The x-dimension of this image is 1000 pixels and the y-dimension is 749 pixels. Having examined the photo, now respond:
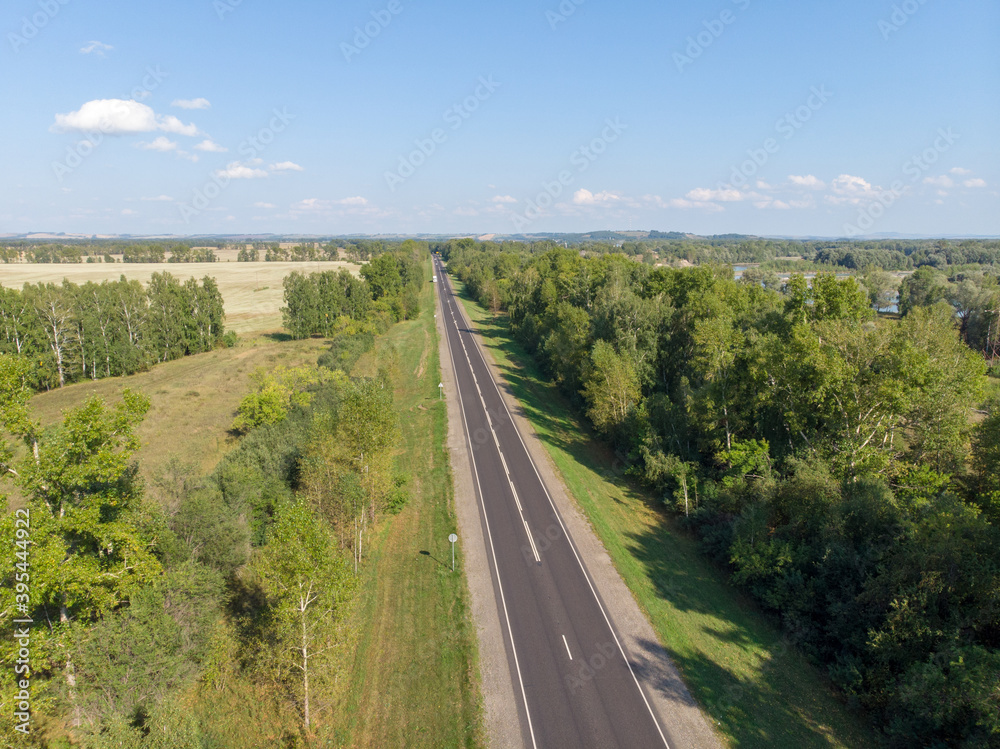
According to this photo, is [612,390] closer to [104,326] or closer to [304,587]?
[304,587]

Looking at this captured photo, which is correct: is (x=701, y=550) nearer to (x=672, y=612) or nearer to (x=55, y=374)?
(x=672, y=612)

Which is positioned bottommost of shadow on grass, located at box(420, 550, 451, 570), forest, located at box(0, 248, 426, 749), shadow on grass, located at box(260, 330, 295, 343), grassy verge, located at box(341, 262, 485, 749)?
grassy verge, located at box(341, 262, 485, 749)

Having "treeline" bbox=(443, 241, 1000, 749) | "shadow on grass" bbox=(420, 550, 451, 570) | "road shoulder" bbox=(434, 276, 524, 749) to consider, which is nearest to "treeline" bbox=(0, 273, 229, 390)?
"road shoulder" bbox=(434, 276, 524, 749)

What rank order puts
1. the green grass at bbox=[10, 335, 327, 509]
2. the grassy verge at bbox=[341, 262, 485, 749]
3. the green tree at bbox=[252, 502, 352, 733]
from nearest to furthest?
the green tree at bbox=[252, 502, 352, 733] → the grassy verge at bbox=[341, 262, 485, 749] → the green grass at bbox=[10, 335, 327, 509]

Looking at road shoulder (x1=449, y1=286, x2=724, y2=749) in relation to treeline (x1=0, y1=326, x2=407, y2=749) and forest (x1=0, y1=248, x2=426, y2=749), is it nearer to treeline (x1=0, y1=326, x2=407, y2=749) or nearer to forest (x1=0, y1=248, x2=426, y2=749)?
forest (x1=0, y1=248, x2=426, y2=749)

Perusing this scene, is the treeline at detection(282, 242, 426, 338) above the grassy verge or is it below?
above

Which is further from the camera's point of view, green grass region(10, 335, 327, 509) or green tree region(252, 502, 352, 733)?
green grass region(10, 335, 327, 509)
